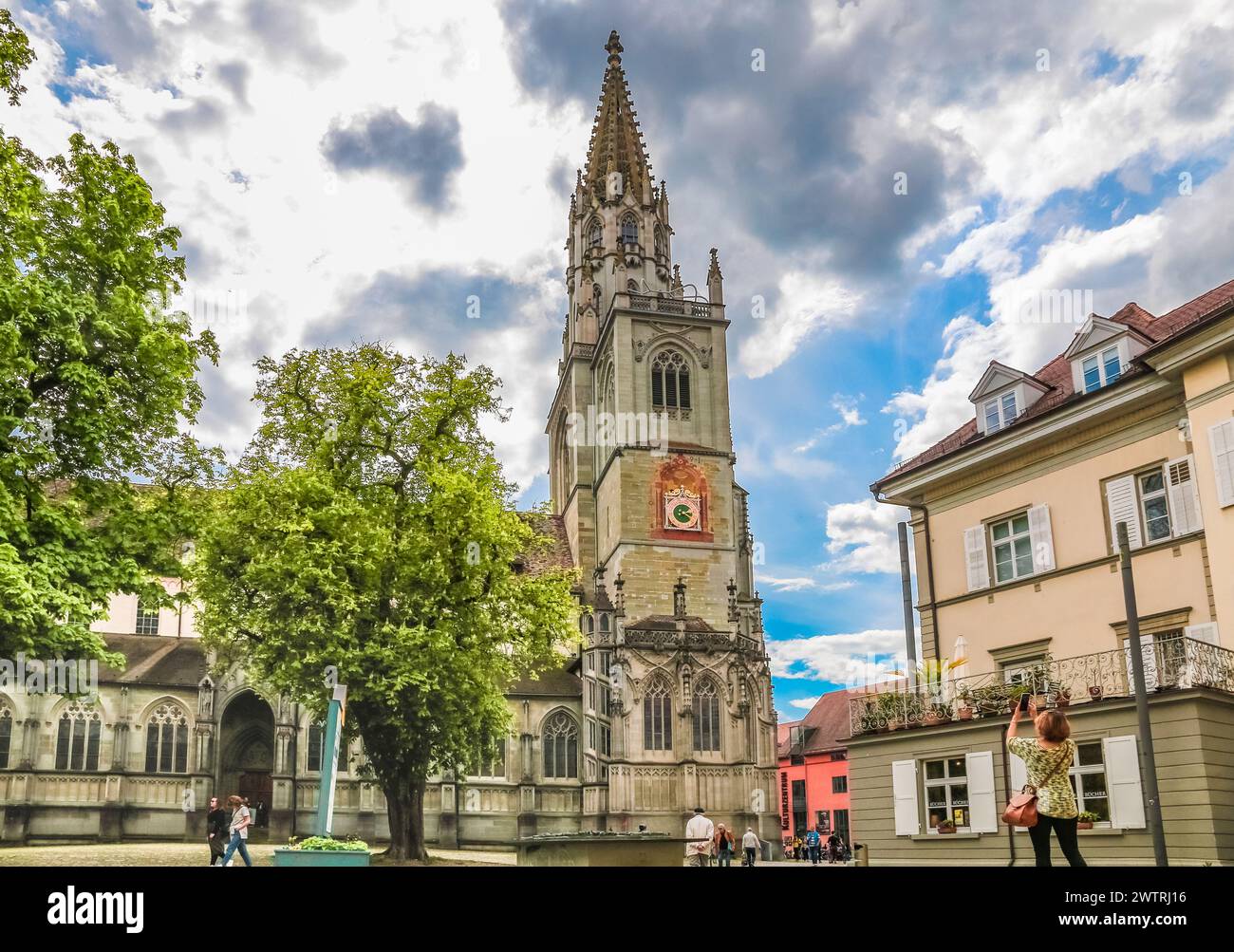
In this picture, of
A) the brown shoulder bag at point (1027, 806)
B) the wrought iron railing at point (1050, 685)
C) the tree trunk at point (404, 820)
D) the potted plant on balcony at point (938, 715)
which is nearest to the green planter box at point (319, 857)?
the wrought iron railing at point (1050, 685)

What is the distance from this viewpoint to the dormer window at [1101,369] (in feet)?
77.4

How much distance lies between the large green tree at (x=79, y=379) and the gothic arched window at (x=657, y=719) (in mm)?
33644

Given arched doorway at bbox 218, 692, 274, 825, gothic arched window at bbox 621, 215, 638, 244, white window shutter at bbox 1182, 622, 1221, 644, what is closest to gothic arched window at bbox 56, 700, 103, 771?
arched doorway at bbox 218, 692, 274, 825

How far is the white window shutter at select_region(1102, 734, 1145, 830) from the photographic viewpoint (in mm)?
19172

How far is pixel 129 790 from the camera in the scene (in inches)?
1951

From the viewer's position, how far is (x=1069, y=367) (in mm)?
26656

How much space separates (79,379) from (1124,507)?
2162cm

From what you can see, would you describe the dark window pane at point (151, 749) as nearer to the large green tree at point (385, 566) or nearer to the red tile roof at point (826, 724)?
the large green tree at point (385, 566)

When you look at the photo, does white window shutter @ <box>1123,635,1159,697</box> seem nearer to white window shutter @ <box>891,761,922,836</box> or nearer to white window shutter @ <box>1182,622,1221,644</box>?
white window shutter @ <box>1182,622,1221,644</box>

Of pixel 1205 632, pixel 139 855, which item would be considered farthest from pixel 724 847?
pixel 139 855

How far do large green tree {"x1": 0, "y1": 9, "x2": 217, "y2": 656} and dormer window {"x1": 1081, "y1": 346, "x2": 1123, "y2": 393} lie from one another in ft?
66.0
